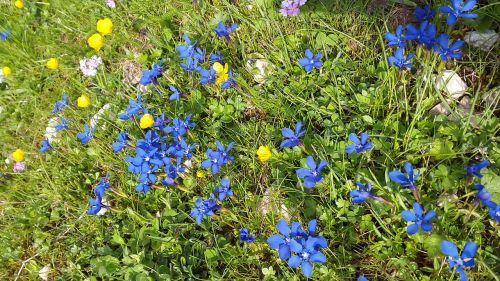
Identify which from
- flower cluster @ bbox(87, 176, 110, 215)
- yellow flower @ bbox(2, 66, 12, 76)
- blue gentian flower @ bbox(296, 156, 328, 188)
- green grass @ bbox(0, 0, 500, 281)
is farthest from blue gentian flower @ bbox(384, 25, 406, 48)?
yellow flower @ bbox(2, 66, 12, 76)

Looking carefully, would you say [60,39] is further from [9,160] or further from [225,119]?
[225,119]

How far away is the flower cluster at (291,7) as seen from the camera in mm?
2744

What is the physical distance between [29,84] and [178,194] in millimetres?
1865

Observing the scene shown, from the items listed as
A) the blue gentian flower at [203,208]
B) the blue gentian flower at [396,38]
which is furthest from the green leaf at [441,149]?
the blue gentian flower at [203,208]

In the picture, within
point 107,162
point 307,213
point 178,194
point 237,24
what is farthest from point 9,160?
point 307,213

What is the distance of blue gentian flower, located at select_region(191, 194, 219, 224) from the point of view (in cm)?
234

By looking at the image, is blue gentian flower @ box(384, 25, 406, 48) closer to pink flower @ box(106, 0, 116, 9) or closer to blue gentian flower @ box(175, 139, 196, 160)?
blue gentian flower @ box(175, 139, 196, 160)

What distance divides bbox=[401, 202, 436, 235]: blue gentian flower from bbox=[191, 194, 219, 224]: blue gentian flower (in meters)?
0.99

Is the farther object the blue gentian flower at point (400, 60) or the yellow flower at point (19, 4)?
the yellow flower at point (19, 4)

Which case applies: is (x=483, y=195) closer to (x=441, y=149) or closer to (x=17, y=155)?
(x=441, y=149)

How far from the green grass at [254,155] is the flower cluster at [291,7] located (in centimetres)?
11

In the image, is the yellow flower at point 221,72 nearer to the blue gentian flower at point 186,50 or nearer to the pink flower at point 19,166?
the blue gentian flower at point 186,50

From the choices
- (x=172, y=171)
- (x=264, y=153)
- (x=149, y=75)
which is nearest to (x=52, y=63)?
(x=149, y=75)

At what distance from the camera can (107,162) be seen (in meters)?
2.97
